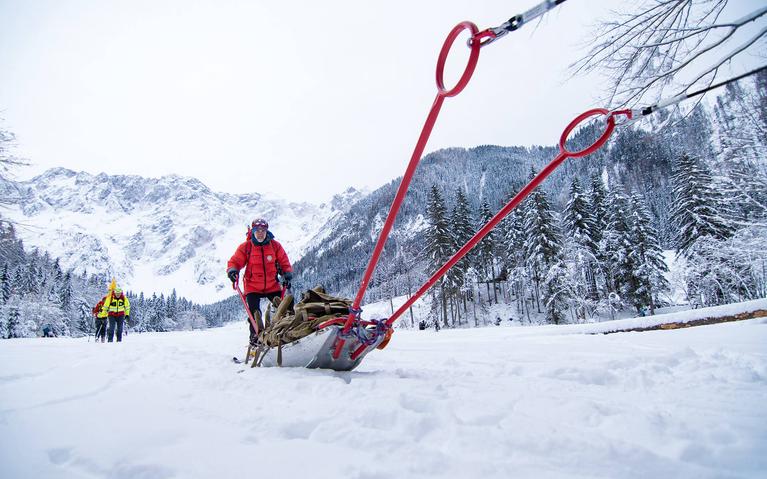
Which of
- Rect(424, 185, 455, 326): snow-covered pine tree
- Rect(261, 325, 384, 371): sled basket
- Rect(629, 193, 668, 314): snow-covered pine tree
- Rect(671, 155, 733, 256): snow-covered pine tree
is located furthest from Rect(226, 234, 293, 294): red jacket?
Rect(629, 193, 668, 314): snow-covered pine tree

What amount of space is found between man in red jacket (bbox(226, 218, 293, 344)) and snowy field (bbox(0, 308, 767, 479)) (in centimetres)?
233

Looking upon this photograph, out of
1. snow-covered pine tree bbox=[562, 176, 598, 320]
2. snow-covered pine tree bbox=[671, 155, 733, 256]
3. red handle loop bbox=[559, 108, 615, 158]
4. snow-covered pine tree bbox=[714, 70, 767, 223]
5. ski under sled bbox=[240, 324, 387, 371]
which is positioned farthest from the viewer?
snow-covered pine tree bbox=[562, 176, 598, 320]

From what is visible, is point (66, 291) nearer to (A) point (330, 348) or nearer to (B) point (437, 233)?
(B) point (437, 233)

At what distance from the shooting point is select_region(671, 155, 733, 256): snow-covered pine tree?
24.4 m

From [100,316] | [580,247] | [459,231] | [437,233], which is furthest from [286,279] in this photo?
[459,231]

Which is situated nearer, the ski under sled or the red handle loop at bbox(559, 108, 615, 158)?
the red handle loop at bbox(559, 108, 615, 158)

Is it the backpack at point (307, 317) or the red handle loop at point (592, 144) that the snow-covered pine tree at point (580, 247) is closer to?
the backpack at point (307, 317)

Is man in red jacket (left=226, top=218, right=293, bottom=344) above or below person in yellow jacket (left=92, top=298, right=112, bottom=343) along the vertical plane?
above

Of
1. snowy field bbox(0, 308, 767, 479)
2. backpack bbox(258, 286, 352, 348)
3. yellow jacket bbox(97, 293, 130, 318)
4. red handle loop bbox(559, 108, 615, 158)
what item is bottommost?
snowy field bbox(0, 308, 767, 479)

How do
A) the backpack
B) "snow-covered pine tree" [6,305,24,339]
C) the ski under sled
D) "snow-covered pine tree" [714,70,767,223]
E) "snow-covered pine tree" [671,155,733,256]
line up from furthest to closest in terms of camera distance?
"snow-covered pine tree" [6,305,24,339] < "snow-covered pine tree" [671,155,733,256] < "snow-covered pine tree" [714,70,767,223] < the backpack < the ski under sled

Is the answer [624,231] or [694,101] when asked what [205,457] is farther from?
[624,231]

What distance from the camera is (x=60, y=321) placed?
158ft

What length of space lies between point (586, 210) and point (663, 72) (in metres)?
32.3

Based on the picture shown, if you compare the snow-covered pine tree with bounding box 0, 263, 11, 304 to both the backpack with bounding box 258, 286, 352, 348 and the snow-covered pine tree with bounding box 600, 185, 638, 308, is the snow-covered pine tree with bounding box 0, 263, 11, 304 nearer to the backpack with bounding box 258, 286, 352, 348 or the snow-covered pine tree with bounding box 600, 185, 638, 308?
the backpack with bounding box 258, 286, 352, 348
